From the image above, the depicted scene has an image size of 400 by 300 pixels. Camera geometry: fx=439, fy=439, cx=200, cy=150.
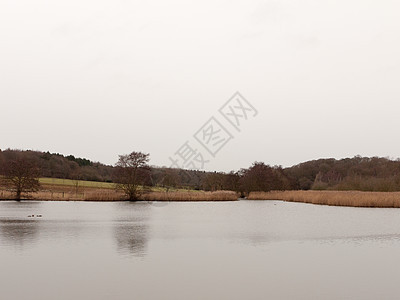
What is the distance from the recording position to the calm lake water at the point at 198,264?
784 cm

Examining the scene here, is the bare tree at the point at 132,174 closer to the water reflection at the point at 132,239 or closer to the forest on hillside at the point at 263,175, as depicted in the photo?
the forest on hillside at the point at 263,175

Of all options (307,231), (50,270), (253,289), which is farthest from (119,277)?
(307,231)

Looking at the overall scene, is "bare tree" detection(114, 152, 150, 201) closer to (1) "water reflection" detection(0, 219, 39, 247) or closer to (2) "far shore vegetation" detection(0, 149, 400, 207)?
(2) "far shore vegetation" detection(0, 149, 400, 207)

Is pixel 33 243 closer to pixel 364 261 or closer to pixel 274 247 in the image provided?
pixel 274 247

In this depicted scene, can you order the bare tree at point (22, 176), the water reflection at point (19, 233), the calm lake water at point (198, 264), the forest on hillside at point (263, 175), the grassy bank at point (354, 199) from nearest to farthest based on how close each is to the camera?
the calm lake water at point (198, 264), the water reflection at point (19, 233), the grassy bank at point (354, 199), the bare tree at point (22, 176), the forest on hillside at point (263, 175)

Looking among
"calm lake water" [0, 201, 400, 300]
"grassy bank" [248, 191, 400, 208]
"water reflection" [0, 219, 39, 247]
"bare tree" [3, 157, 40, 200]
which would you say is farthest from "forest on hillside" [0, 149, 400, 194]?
"calm lake water" [0, 201, 400, 300]

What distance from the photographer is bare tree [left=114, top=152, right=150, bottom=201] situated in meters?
41.4

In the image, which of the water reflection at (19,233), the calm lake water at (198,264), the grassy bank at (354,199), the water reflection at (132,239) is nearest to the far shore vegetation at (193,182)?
the grassy bank at (354,199)

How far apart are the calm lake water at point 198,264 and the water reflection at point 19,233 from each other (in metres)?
0.04

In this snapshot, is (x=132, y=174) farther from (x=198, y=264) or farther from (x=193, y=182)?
(x=193, y=182)

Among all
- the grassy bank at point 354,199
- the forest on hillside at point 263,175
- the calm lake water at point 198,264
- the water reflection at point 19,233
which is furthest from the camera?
the forest on hillside at point 263,175

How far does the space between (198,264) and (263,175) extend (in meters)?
44.0

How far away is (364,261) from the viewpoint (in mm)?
10977

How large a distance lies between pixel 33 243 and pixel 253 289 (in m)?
8.35
